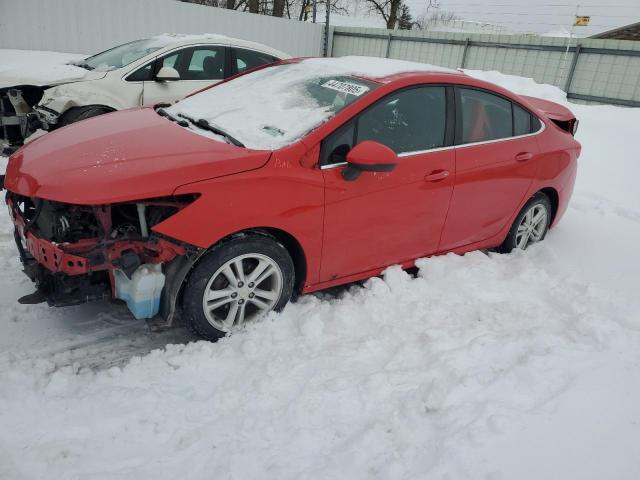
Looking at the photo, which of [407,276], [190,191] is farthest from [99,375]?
[407,276]

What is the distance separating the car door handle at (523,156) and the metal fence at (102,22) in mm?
11481

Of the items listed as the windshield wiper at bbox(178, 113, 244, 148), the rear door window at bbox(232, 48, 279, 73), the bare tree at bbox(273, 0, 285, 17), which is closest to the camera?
the windshield wiper at bbox(178, 113, 244, 148)

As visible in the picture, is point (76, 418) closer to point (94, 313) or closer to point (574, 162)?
point (94, 313)

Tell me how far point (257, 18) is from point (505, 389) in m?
15.8

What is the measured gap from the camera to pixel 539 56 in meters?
13.7

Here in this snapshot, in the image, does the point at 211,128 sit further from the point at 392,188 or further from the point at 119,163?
the point at 392,188

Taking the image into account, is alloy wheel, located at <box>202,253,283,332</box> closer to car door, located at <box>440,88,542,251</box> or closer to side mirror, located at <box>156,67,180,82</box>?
car door, located at <box>440,88,542,251</box>

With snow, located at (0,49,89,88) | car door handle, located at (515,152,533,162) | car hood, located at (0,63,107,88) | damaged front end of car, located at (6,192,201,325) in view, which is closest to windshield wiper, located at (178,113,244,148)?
damaged front end of car, located at (6,192,201,325)

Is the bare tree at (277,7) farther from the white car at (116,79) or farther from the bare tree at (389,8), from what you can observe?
the white car at (116,79)

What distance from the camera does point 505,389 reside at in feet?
8.38

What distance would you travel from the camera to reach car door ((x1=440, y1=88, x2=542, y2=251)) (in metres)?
3.79

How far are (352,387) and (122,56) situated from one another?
572 cm

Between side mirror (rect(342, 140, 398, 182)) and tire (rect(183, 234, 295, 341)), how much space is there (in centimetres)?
68

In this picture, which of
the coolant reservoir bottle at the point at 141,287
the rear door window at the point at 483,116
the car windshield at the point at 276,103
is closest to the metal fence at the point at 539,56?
the rear door window at the point at 483,116
